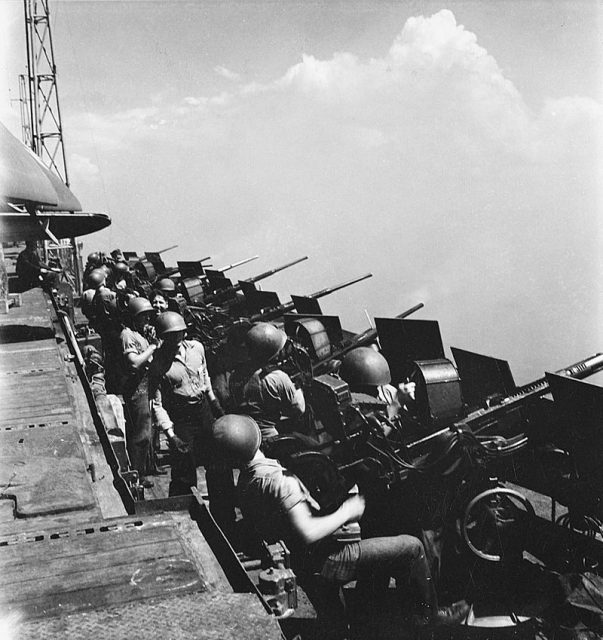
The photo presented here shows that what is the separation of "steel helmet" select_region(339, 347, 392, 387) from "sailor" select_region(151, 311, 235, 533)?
1.69 m

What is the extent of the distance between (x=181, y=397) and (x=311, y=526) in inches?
122

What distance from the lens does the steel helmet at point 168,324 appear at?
22.1ft

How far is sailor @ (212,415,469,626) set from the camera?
158 inches

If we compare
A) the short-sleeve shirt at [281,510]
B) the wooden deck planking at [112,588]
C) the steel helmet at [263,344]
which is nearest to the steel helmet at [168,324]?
the steel helmet at [263,344]

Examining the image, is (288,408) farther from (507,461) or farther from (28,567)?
(28,567)

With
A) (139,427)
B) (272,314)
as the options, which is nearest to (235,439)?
(139,427)

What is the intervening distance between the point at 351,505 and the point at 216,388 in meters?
5.77

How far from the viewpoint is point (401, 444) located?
4.84 meters

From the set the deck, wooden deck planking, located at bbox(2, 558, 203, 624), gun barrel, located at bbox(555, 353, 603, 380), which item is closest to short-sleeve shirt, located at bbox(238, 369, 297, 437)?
the deck

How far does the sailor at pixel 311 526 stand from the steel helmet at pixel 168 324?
275 centimetres

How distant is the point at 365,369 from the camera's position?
5.80 meters

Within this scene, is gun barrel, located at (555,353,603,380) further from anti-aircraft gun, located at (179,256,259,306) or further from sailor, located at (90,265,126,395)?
anti-aircraft gun, located at (179,256,259,306)

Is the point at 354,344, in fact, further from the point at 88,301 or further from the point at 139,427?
the point at 88,301

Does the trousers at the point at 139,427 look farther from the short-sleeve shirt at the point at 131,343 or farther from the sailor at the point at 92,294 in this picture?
the sailor at the point at 92,294
